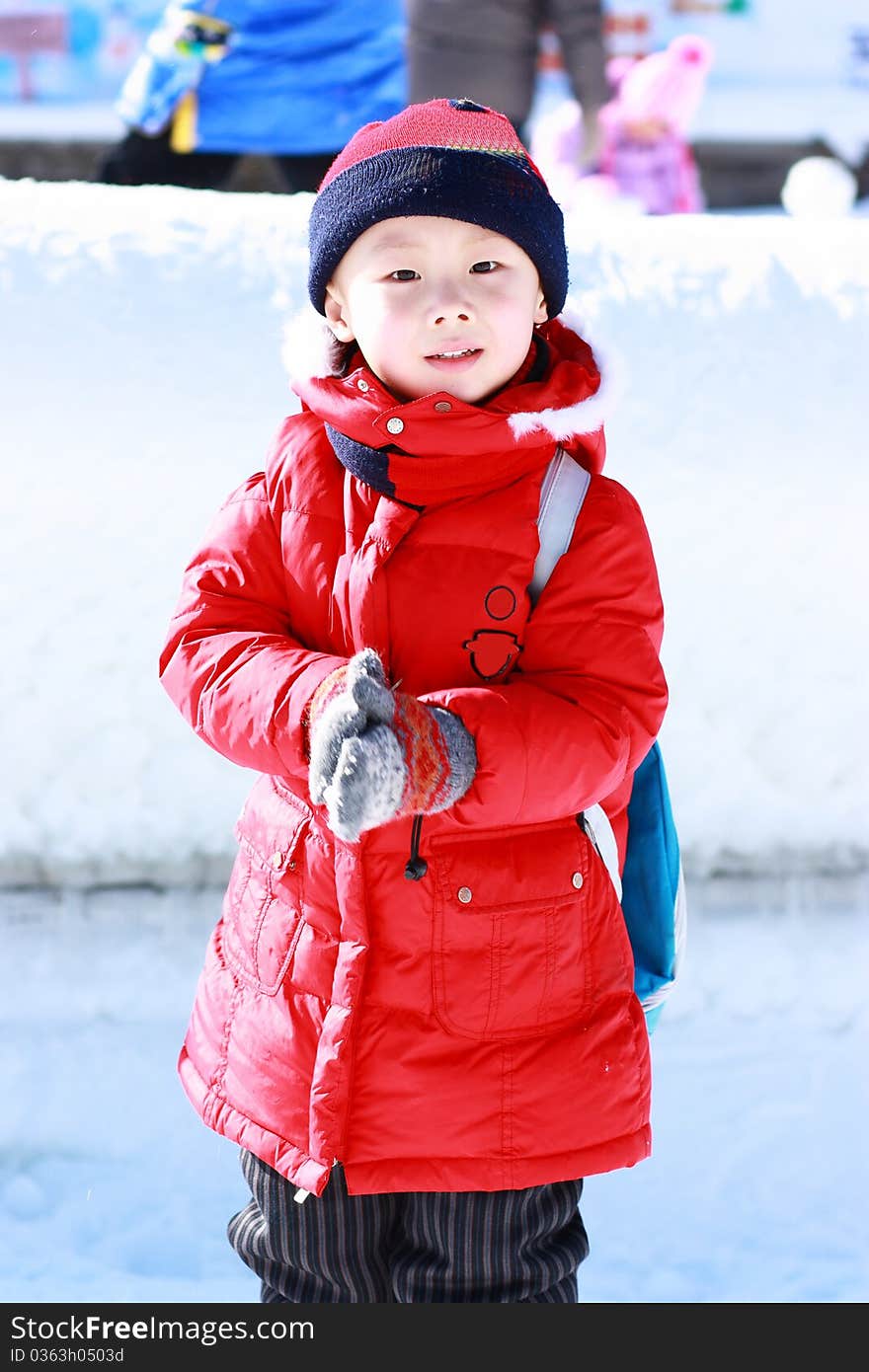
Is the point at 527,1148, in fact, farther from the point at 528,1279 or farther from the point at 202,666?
the point at 202,666

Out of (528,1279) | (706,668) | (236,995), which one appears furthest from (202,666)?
(706,668)

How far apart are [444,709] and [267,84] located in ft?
10.7

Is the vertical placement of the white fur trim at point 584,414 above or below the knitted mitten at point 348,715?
above

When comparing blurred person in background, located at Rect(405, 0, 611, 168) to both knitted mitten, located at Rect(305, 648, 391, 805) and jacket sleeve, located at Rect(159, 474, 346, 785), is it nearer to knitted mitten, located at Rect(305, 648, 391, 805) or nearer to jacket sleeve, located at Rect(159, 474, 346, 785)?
jacket sleeve, located at Rect(159, 474, 346, 785)

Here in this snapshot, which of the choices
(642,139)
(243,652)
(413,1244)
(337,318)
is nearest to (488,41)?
(642,139)

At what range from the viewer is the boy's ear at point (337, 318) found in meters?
1.26

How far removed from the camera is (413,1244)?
127 centimetres

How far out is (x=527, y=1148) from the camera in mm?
1195

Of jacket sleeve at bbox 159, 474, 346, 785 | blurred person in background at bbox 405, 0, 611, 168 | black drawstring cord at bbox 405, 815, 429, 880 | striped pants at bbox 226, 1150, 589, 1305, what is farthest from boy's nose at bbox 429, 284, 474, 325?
blurred person in background at bbox 405, 0, 611, 168

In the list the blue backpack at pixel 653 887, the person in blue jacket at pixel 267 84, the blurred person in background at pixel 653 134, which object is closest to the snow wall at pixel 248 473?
the blue backpack at pixel 653 887

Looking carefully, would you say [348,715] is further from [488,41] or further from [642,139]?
[642,139]

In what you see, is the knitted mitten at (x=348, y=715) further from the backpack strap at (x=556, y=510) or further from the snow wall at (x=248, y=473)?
the snow wall at (x=248, y=473)

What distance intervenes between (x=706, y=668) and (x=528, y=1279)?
106cm

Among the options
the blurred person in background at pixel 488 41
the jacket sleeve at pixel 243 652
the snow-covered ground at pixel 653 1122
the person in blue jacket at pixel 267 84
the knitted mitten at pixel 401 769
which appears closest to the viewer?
the knitted mitten at pixel 401 769
